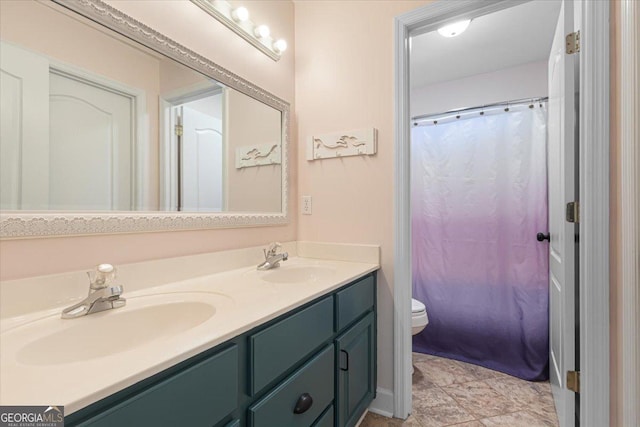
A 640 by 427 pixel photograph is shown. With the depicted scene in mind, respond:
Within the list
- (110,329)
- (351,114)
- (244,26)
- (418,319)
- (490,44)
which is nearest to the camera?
(110,329)

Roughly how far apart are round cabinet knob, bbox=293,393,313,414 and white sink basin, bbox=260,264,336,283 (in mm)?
559

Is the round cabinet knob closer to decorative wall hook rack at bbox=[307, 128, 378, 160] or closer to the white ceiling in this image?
decorative wall hook rack at bbox=[307, 128, 378, 160]

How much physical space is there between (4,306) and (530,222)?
2.72 m

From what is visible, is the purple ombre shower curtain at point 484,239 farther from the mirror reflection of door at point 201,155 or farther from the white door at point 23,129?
the white door at point 23,129

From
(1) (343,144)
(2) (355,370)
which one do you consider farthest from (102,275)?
(1) (343,144)

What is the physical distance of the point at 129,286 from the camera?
101cm

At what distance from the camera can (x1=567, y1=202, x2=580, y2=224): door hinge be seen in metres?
1.21

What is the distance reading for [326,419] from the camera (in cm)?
113

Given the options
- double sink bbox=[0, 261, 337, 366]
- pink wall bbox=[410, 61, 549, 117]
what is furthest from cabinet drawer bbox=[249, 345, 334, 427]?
pink wall bbox=[410, 61, 549, 117]

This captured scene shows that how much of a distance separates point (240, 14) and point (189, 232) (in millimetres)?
1081

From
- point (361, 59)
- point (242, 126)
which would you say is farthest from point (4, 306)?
point (361, 59)

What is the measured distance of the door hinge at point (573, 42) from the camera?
1.20 metres

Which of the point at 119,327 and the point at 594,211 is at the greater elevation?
the point at 594,211

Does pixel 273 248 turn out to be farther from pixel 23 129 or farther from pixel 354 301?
pixel 23 129
